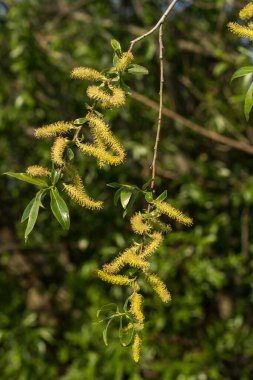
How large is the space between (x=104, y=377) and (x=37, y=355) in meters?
0.51

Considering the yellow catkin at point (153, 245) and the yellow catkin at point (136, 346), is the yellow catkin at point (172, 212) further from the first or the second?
the yellow catkin at point (136, 346)

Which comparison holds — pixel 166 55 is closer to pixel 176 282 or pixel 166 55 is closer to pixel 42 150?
pixel 42 150

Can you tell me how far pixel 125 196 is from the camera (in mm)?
1649

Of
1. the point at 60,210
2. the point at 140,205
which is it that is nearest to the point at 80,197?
the point at 60,210

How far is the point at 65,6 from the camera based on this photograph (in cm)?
513

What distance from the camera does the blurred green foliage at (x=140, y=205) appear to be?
413 centimetres

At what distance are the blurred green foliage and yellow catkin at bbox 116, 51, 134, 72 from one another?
2.37 metres

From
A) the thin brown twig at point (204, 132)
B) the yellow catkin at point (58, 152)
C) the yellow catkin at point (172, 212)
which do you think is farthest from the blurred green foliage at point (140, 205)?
the yellow catkin at point (58, 152)

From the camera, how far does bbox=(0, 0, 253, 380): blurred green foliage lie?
163 inches

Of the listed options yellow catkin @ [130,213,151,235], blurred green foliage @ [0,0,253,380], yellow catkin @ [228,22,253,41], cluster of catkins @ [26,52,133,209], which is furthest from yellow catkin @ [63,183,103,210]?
blurred green foliage @ [0,0,253,380]

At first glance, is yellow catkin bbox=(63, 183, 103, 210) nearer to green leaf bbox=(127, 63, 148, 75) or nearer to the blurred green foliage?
green leaf bbox=(127, 63, 148, 75)

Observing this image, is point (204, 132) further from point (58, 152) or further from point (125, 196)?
point (58, 152)

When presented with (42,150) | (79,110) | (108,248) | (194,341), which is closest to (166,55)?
(79,110)

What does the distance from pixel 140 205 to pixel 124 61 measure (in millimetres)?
2743
